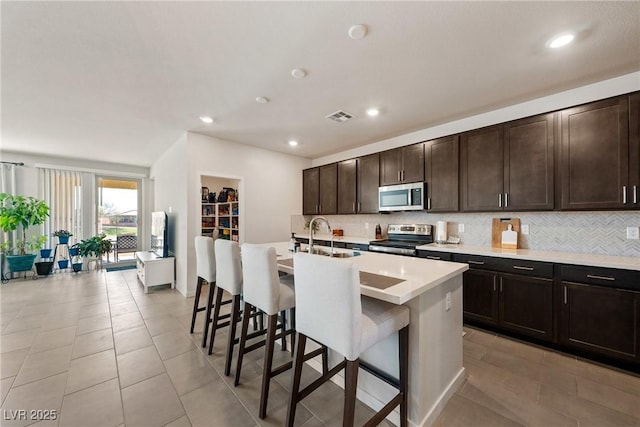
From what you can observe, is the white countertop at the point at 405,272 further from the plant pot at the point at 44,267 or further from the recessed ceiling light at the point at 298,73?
the plant pot at the point at 44,267

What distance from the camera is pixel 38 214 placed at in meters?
4.87

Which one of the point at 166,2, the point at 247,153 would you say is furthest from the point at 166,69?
the point at 247,153

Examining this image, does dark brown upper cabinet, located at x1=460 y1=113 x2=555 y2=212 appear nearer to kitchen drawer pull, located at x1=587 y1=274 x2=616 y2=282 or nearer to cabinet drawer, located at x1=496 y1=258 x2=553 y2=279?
cabinet drawer, located at x1=496 y1=258 x2=553 y2=279

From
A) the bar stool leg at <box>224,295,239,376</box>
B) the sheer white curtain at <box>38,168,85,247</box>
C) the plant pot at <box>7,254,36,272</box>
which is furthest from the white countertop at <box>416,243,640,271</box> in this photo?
the sheer white curtain at <box>38,168,85,247</box>

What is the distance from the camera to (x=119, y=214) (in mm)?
6371

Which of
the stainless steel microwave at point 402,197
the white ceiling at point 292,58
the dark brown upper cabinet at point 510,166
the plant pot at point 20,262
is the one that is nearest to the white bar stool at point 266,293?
the white ceiling at point 292,58

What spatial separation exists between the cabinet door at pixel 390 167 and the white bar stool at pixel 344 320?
272 centimetres

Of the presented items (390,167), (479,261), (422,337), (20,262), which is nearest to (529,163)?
(479,261)

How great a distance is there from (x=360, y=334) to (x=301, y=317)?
15.4 inches

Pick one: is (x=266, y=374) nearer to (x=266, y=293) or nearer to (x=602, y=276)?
(x=266, y=293)

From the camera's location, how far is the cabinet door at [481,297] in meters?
2.64

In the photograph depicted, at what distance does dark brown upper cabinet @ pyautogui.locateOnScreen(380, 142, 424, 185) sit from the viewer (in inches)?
141

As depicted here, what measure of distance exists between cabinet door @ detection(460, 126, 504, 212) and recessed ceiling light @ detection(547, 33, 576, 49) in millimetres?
1021

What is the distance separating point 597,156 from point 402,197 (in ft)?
6.53
